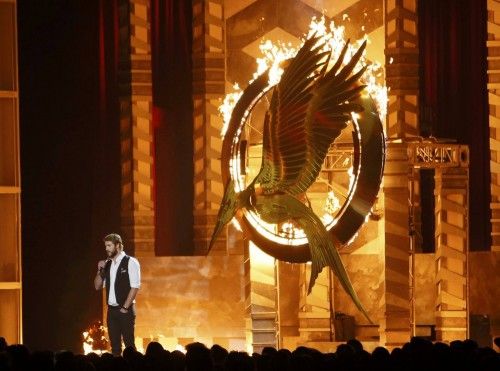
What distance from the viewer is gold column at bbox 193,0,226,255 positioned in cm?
2030

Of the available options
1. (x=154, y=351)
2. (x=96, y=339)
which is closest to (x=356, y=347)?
(x=154, y=351)

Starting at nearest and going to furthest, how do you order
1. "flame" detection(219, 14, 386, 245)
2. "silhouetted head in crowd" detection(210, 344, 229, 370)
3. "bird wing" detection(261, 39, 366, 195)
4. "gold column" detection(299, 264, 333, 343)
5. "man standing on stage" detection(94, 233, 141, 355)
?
1. "silhouetted head in crowd" detection(210, 344, 229, 370)
2. "man standing on stage" detection(94, 233, 141, 355)
3. "bird wing" detection(261, 39, 366, 195)
4. "flame" detection(219, 14, 386, 245)
5. "gold column" detection(299, 264, 333, 343)

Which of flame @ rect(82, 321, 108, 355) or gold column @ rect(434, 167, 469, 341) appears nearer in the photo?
flame @ rect(82, 321, 108, 355)

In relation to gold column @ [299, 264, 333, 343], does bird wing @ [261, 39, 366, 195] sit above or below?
above

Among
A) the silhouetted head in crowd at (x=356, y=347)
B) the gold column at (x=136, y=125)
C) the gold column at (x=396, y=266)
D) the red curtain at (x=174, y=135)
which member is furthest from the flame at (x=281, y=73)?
the silhouetted head in crowd at (x=356, y=347)

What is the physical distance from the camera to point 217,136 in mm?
20359

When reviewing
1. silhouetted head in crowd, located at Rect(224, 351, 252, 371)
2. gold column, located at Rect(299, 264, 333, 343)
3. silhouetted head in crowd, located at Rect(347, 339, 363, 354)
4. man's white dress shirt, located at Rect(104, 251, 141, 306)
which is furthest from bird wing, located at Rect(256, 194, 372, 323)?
silhouetted head in crowd, located at Rect(224, 351, 252, 371)

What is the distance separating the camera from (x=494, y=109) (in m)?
20.1

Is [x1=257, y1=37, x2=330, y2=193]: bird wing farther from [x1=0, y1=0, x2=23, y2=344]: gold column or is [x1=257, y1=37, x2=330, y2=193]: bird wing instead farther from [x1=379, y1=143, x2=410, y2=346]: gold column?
[x1=0, y1=0, x2=23, y2=344]: gold column

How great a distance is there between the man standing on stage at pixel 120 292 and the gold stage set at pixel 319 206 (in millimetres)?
2573

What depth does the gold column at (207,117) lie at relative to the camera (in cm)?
2030

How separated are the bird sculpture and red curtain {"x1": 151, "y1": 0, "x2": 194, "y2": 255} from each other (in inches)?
149

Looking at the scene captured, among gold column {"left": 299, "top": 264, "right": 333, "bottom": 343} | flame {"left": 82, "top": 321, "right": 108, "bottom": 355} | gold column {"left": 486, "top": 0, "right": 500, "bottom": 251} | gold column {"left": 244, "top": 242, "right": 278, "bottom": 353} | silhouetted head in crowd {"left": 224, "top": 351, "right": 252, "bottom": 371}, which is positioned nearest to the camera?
silhouetted head in crowd {"left": 224, "top": 351, "right": 252, "bottom": 371}

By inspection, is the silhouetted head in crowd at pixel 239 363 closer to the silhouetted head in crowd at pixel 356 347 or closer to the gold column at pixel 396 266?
the silhouetted head in crowd at pixel 356 347
